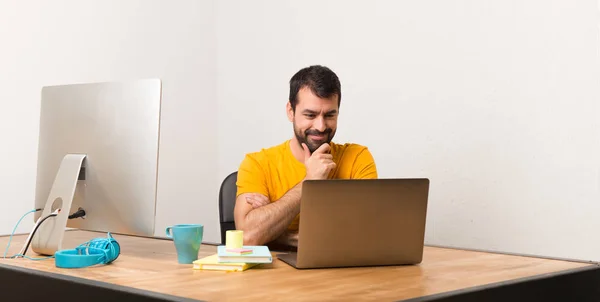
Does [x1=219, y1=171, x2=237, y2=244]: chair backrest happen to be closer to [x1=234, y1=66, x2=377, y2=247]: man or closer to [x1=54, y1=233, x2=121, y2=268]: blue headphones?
[x1=234, y1=66, x2=377, y2=247]: man

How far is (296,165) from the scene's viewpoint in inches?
95.9

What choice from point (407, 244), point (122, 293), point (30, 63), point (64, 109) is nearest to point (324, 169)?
point (407, 244)

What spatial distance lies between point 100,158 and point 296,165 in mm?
730

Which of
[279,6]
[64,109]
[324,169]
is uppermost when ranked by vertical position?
[279,6]

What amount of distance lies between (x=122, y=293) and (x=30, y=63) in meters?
2.21

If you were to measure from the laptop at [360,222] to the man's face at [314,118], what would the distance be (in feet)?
2.41

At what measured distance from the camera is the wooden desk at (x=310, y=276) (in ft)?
4.36

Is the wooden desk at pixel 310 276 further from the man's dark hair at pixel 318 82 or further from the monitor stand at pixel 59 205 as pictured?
the man's dark hair at pixel 318 82

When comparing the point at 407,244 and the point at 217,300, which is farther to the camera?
the point at 407,244

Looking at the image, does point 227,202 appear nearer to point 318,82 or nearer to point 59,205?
point 318,82

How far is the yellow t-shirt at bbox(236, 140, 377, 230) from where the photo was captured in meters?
2.37

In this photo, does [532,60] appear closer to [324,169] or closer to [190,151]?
[324,169]

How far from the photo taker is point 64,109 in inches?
80.5

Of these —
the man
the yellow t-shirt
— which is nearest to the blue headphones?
the man
